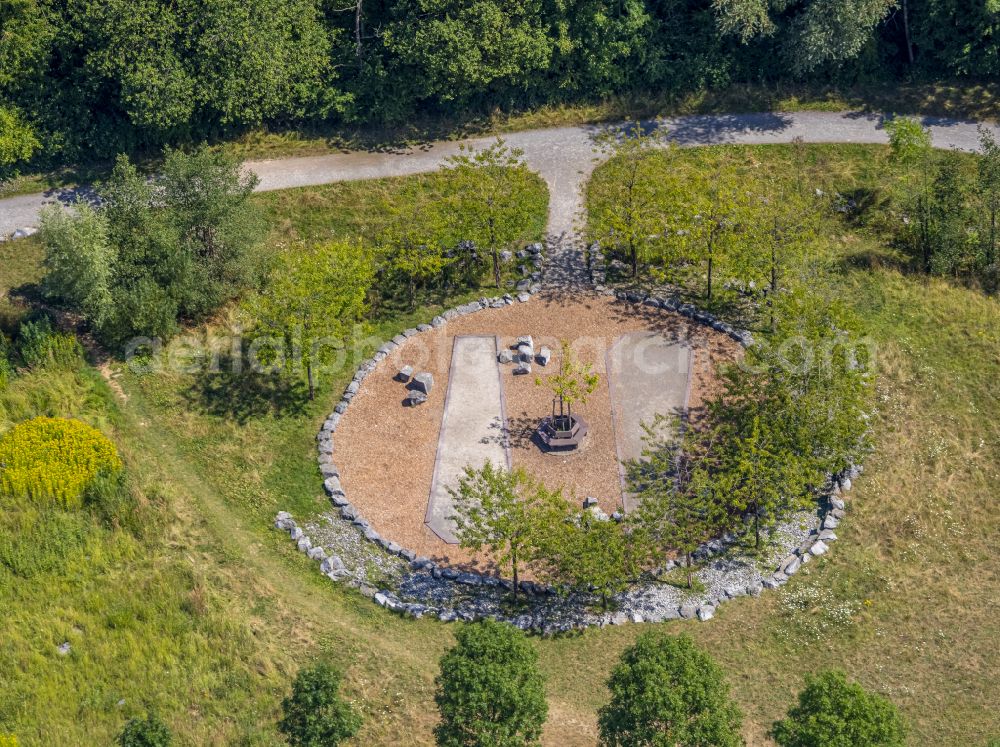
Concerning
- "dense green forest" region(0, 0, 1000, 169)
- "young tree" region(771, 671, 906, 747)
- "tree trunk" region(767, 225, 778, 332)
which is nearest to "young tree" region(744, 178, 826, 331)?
"tree trunk" region(767, 225, 778, 332)

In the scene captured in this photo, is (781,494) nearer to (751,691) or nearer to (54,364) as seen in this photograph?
(751,691)

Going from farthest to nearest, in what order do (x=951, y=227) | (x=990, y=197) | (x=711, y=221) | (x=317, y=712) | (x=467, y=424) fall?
(x=990, y=197)
(x=951, y=227)
(x=711, y=221)
(x=467, y=424)
(x=317, y=712)

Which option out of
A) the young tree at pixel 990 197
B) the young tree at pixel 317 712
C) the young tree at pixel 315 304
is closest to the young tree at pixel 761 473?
the young tree at pixel 317 712

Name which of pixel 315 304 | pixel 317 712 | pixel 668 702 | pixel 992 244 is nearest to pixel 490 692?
pixel 668 702

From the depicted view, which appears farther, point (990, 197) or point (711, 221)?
point (990, 197)

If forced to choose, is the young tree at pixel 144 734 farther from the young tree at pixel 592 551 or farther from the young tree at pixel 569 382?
the young tree at pixel 569 382

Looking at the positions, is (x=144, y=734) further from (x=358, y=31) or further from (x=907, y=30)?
(x=907, y=30)
